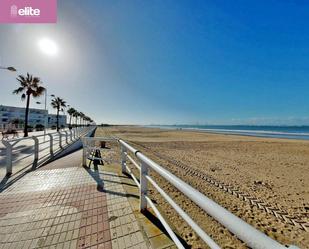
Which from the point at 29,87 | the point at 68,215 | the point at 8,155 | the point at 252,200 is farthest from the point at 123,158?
the point at 29,87

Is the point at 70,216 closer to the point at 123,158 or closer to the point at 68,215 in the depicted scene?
the point at 68,215

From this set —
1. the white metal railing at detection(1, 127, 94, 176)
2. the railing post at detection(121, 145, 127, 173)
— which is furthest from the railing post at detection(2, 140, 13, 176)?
the railing post at detection(121, 145, 127, 173)

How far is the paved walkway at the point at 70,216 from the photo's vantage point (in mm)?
2281

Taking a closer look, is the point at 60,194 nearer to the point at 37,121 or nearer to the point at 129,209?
the point at 129,209

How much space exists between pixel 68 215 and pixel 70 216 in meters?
0.06

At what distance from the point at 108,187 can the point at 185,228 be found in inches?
76.6

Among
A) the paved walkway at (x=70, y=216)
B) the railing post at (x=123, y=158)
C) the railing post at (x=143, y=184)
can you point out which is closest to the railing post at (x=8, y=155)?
the paved walkway at (x=70, y=216)

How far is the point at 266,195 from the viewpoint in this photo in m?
5.08

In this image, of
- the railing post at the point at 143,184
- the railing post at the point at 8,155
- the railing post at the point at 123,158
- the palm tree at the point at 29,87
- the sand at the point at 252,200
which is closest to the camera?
the railing post at the point at 143,184

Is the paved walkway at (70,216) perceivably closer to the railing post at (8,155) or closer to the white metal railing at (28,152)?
the railing post at (8,155)

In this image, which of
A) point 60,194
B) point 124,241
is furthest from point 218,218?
point 60,194

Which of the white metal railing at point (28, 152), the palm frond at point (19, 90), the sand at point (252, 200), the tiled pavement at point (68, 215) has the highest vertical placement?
the palm frond at point (19, 90)

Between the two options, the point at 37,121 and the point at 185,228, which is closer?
the point at 185,228

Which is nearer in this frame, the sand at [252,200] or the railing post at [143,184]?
the railing post at [143,184]
